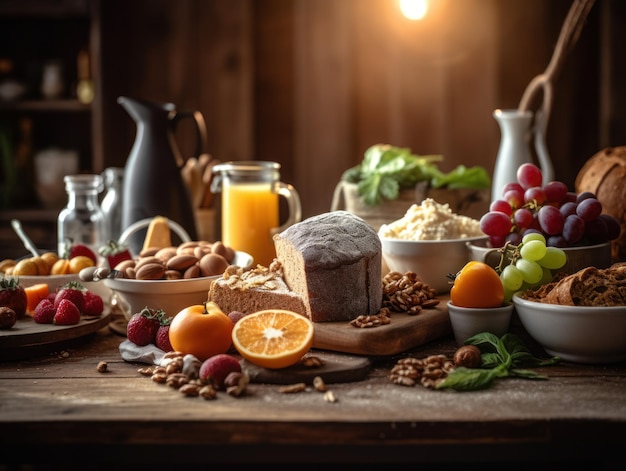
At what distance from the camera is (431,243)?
160 centimetres

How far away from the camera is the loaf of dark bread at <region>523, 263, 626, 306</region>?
4.17ft

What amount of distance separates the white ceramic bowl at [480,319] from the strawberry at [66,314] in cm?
72

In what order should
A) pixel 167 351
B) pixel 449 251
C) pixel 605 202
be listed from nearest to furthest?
1. pixel 167 351
2. pixel 449 251
3. pixel 605 202

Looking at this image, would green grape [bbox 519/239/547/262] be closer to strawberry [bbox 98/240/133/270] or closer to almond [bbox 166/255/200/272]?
almond [bbox 166/255/200/272]

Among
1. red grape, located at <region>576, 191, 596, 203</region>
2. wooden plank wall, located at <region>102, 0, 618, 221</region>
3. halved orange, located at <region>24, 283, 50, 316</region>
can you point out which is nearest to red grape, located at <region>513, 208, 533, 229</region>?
red grape, located at <region>576, 191, 596, 203</region>

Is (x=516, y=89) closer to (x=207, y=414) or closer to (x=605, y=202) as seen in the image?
(x=605, y=202)

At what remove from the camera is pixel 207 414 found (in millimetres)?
1082

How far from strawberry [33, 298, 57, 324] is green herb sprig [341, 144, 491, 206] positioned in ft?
2.78

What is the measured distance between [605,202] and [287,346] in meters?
0.93

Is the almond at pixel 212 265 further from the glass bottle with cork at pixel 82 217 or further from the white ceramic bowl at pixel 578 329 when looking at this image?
the white ceramic bowl at pixel 578 329

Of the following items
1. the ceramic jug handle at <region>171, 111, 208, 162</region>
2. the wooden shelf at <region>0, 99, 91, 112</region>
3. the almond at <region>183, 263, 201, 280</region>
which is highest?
the wooden shelf at <region>0, 99, 91, 112</region>

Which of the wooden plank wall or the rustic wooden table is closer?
the rustic wooden table

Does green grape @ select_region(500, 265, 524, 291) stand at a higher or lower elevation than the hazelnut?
higher

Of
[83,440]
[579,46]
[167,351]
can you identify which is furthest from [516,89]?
[83,440]
